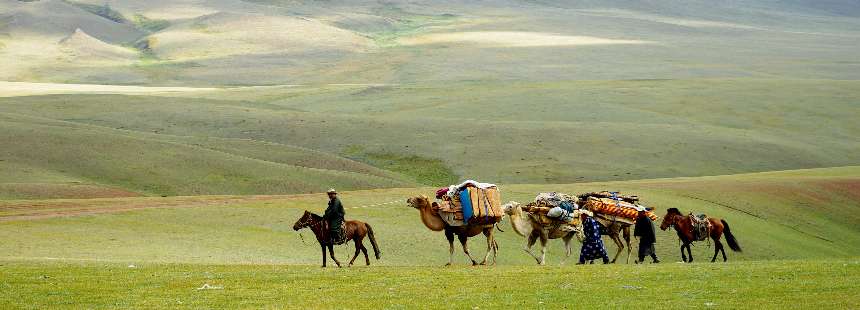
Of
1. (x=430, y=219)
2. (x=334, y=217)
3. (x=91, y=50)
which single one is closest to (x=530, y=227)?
(x=430, y=219)

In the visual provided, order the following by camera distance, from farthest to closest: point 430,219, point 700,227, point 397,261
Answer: point 397,261, point 700,227, point 430,219

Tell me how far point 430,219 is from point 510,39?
14263 cm

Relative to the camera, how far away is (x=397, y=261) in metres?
30.8

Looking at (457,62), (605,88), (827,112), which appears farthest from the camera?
(457,62)

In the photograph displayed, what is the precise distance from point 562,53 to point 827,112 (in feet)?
199

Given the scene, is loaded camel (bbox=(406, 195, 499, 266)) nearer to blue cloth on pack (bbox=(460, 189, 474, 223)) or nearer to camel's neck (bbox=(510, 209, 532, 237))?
blue cloth on pack (bbox=(460, 189, 474, 223))

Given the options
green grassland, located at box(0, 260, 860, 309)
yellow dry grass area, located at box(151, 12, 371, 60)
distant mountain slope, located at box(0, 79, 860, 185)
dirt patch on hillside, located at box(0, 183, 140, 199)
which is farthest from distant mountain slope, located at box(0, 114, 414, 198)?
yellow dry grass area, located at box(151, 12, 371, 60)

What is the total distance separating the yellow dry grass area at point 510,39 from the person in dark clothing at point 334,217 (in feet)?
445

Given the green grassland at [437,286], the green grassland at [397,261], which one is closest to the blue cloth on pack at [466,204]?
the green grassland at [397,261]

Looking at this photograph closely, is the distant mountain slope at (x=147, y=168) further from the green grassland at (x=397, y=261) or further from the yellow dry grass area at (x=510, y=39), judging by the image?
the yellow dry grass area at (x=510, y=39)

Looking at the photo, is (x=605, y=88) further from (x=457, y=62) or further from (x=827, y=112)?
(x=457, y=62)

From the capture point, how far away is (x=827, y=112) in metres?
90.7

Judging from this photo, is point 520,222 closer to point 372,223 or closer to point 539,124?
point 372,223

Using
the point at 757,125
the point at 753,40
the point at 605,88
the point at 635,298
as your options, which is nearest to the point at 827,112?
the point at 757,125
